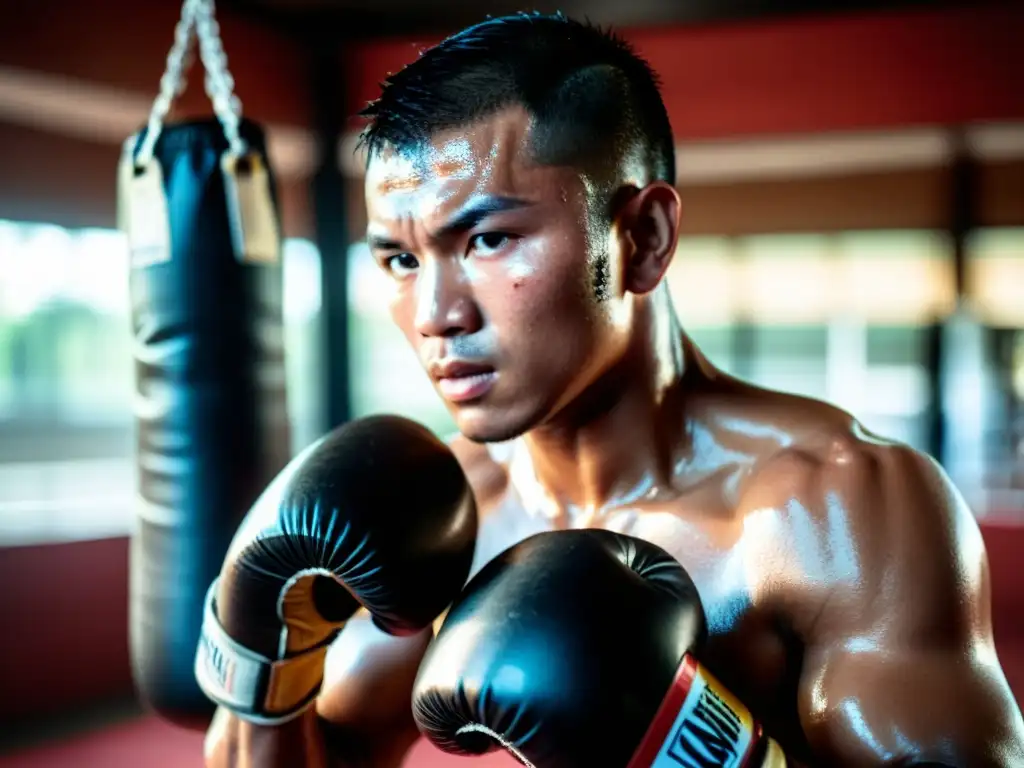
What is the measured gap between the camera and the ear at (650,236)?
3.72 feet

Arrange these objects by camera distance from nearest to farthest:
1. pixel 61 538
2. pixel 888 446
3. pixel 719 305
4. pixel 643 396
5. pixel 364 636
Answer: pixel 888 446, pixel 643 396, pixel 364 636, pixel 61 538, pixel 719 305

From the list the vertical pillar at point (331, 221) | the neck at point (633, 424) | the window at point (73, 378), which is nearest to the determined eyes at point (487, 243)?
the neck at point (633, 424)

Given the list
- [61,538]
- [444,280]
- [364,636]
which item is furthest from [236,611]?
[61,538]

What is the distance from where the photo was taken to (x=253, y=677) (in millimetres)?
1176

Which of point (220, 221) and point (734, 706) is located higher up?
point (220, 221)

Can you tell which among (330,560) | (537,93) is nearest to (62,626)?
(330,560)

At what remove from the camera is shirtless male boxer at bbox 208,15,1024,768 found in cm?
99

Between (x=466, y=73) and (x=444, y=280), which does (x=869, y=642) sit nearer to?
(x=444, y=280)

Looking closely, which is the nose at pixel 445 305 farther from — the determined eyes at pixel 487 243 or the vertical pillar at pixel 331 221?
the vertical pillar at pixel 331 221

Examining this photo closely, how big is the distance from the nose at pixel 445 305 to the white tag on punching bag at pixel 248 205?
0.87 meters

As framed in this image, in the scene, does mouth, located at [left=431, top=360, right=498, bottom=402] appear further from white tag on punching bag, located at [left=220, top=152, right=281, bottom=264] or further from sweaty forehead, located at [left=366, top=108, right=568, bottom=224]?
white tag on punching bag, located at [left=220, top=152, right=281, bottom=264]

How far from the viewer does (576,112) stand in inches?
42.4

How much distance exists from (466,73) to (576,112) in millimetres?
124

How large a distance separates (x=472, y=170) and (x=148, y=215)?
3.13 ft
